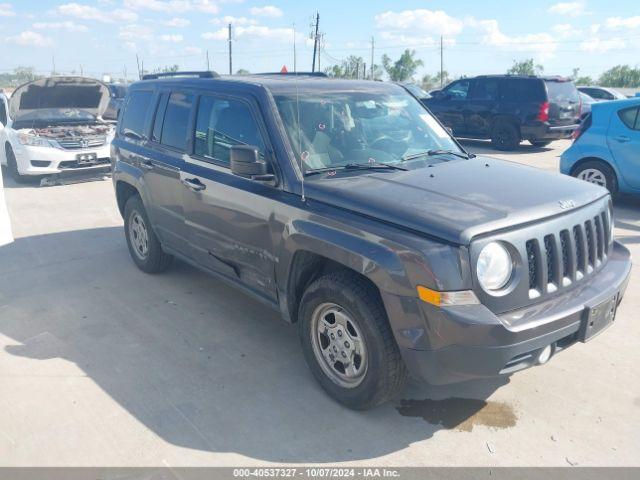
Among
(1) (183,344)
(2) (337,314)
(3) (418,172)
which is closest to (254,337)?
(1) (183,344)

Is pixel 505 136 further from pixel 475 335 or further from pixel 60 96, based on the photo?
pixel 475 335

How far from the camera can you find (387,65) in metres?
68.9

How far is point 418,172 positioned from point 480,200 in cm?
65

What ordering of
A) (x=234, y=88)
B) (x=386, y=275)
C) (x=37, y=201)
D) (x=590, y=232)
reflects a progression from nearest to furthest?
1. (x=386, y=275)
2. (x=590, y=232)
3. (x=234, y=88)
4. (x=37, y=201)

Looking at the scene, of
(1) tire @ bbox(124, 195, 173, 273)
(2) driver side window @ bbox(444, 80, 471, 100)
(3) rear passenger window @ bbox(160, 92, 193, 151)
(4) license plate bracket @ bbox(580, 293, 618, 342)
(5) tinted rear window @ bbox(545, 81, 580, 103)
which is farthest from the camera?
(2) driver side window @ bbox(444, 80, 471, 100)

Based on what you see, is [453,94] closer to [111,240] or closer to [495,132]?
[495,132]

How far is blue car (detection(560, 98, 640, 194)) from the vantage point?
8195 millimetres

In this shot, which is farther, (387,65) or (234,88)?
(387,65)

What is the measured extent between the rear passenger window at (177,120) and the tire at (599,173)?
20.7 ft

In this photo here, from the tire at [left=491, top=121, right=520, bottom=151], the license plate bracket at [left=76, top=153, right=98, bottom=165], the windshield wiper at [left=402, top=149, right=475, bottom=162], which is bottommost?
the license plate bracket at [left=76, top=153, right=98, bottom=165]

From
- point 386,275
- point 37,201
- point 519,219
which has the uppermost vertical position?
point 519,219

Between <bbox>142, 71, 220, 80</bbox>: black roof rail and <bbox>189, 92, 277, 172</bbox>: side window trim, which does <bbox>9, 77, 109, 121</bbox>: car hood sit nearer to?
<bbox>142, 71, 220, 80</bbox>: black roof rail

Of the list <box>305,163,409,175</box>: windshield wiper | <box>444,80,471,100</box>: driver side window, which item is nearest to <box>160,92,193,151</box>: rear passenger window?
<box>305,163,409,175</box>: windshield wiper

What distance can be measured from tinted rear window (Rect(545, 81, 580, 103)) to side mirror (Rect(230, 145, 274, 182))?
1244 centimetres
